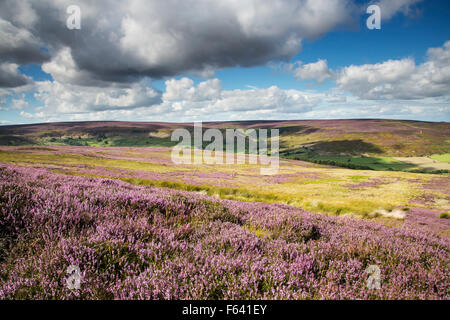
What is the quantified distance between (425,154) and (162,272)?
195 metres

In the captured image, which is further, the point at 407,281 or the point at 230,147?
the point at 230,147

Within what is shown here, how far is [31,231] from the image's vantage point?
3297mm

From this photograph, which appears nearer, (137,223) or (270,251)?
(270,251)

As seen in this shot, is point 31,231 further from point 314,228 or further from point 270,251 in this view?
point 314,228

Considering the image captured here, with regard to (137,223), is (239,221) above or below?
below

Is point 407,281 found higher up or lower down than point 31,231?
lower down
